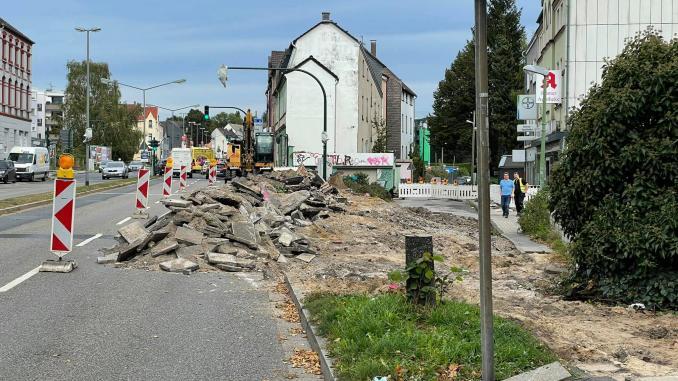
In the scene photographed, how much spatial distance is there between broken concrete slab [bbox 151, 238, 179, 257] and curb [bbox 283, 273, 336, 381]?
3804 millimetres

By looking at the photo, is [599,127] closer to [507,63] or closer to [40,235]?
[40,235]

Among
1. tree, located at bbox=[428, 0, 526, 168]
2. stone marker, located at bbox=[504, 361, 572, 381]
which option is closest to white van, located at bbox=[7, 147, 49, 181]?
tree, located at bbox=[428, 0, 526, 168]

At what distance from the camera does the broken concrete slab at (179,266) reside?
40.2ft

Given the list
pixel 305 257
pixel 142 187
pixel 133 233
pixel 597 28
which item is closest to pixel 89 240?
pixel 133 233

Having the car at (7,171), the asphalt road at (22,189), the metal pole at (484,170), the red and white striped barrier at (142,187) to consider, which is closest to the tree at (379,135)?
the asphalt road at (22,189)

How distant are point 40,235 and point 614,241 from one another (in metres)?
12.5

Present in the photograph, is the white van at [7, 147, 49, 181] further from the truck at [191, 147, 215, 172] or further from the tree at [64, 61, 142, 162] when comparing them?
the tree at [64, 61, 142, 162]

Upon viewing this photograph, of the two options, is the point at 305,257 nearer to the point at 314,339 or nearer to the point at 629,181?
the point at 629,181

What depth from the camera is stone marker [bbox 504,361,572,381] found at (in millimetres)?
5199

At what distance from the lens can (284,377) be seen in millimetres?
6250

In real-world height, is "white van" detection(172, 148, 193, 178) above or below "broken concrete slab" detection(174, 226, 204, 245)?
above

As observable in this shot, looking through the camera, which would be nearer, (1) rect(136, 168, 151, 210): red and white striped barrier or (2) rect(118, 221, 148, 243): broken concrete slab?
(2) rect(118, 221, 148, 243): broken concrete slab

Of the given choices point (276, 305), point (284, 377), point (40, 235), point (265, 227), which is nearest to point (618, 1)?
point (265, 227)

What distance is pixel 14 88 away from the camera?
248 feet
